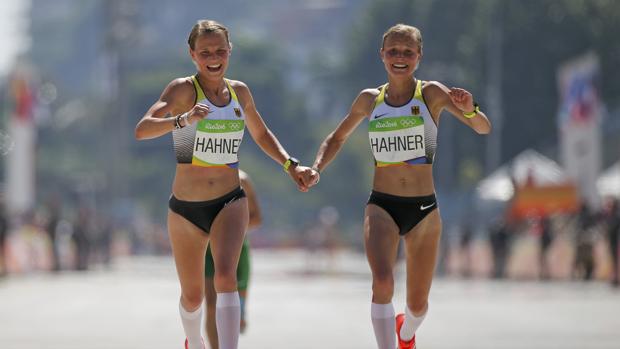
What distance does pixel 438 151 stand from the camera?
79188 millimetres

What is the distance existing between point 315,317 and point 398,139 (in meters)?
10.2

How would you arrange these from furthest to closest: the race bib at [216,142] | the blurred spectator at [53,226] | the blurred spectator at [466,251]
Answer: the blurred spectator at [466,251] → the blurred spectator at [53,226] → the race bib at [216,142]

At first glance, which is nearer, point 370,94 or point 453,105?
point 453,105

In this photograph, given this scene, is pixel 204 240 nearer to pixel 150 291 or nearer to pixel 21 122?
pixel 150 291

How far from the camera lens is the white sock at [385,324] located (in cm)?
1010

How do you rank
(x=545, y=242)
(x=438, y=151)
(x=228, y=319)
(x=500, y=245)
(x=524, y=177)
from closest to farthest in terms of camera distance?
(x=228, y=319), (x=545, y=242), (x=500, y=245), (x=524, y=177), (x=438, y=151)

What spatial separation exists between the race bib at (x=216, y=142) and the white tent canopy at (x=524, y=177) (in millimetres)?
30387

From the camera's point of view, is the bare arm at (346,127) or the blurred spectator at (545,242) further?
the blurred spectator at (545,242)

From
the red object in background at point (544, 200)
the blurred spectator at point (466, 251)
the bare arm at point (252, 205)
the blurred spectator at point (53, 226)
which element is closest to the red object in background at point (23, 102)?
the blurred spectator at point (53, 226)

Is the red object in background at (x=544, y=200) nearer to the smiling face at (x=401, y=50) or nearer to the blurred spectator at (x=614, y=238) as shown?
the blurred spectator at (x=614, y=238)

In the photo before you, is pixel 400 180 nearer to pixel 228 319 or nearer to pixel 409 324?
pixel 409 324

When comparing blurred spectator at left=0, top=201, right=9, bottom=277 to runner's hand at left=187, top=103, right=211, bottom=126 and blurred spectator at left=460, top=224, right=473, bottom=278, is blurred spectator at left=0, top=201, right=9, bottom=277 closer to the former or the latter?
blurred spectator at left=460, top=224, right=473, bottom=278

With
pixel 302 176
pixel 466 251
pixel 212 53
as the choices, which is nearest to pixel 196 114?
pixel 212 53

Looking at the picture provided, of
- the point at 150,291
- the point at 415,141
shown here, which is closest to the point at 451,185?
the point at 150,291
